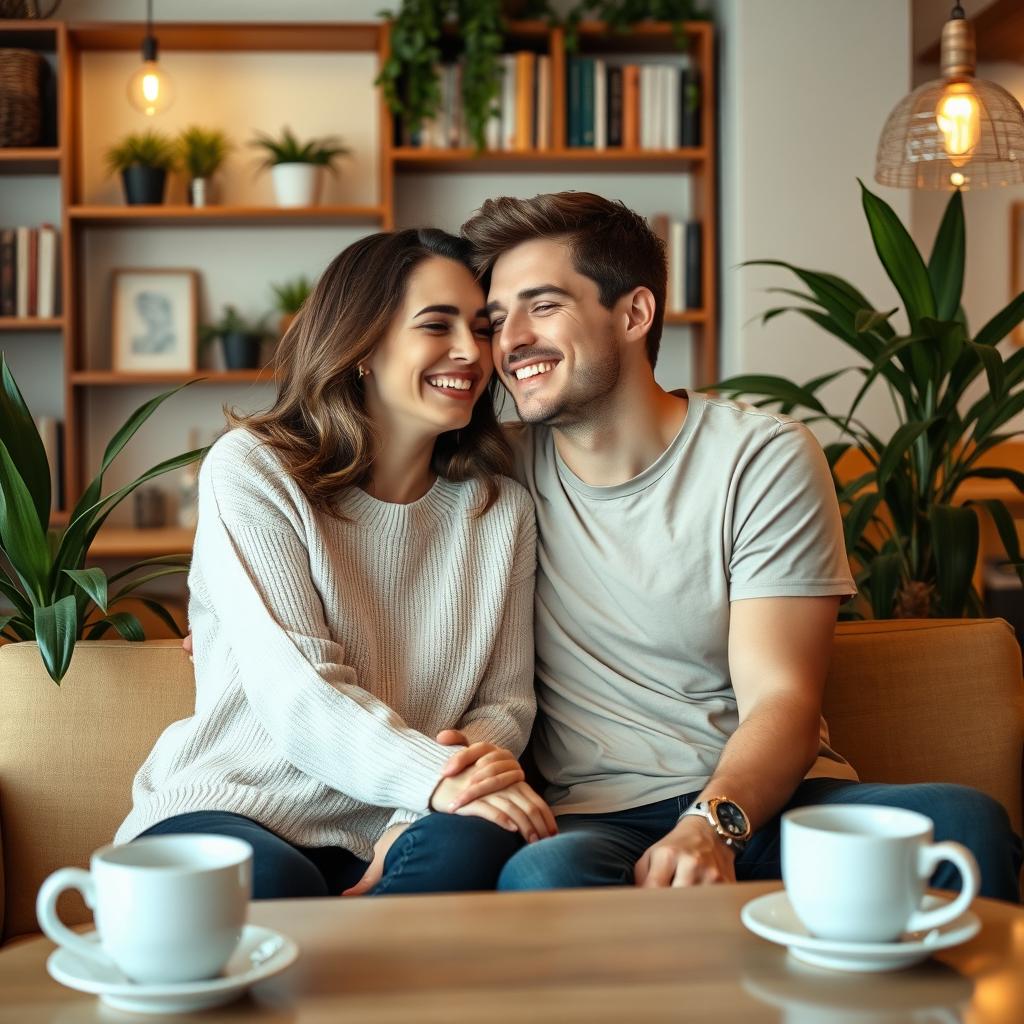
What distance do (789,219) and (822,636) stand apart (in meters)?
2.83

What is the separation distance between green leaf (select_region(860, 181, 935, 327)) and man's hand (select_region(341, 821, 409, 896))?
4.89 ft

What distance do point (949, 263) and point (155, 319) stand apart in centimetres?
294

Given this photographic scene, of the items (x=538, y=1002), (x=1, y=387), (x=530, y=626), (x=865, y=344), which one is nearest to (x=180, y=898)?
(x=538, y=1002)

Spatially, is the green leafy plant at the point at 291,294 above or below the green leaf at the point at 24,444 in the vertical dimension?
above

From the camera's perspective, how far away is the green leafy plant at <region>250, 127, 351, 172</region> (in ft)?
14.7

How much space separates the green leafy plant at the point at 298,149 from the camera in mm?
4469

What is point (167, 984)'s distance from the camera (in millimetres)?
856

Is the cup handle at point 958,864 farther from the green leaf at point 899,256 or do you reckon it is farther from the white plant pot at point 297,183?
the white plant pot at point 297,183

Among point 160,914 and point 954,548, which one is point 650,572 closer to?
point 954,548

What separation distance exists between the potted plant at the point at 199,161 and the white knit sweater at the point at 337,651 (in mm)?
2867

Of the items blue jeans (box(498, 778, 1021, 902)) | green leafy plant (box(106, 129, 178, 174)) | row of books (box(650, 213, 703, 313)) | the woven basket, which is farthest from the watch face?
the woven basket

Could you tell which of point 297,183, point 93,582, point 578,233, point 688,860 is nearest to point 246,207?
point 297,183

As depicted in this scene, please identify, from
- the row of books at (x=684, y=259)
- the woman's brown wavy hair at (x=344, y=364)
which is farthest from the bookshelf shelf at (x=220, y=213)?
the woman's brown wavy hair at (x=344, y=364)

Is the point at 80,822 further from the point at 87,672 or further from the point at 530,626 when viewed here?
the point at 530,626
